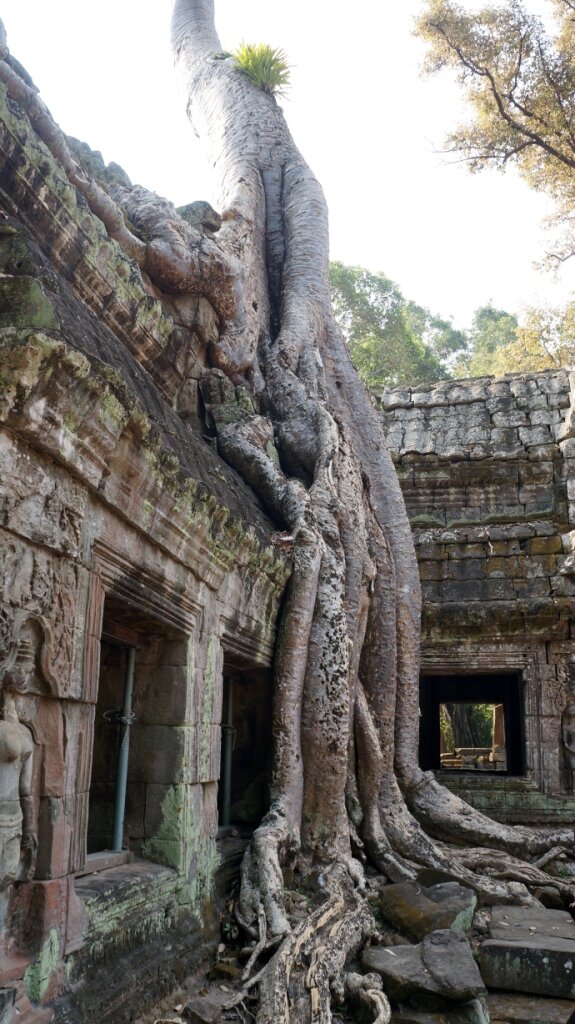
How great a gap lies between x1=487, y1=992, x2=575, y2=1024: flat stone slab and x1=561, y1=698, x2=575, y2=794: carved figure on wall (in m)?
3.79

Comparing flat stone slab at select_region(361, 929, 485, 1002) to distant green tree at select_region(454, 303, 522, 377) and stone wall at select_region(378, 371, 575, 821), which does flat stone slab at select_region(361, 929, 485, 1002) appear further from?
distant green tree at select_region(454, 303, 522, 377)

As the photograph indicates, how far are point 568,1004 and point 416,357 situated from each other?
17.9 meters

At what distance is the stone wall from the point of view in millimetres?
7617

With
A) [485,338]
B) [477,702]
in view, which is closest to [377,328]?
[485,338]

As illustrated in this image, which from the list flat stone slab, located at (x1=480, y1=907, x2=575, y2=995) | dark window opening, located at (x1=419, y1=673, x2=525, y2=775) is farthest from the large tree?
dark window opening, located at (x1=419, y1=673, x2=525, y2=775)

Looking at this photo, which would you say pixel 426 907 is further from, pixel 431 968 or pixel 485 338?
pixel 485 338

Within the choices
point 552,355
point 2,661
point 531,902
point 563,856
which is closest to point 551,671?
point 563,856

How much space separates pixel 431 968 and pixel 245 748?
2013 millimetres

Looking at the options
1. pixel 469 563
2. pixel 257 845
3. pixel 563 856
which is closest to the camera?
pixel 257 845

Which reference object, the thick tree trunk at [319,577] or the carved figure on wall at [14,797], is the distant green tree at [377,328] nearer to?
the thick tree trunk at [319,577]

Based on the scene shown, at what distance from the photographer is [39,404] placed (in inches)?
95.9

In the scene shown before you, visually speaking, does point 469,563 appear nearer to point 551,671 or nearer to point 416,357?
point 551,671

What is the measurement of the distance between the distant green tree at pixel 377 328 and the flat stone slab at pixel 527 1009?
54.2ft

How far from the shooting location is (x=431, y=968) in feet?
11.6
